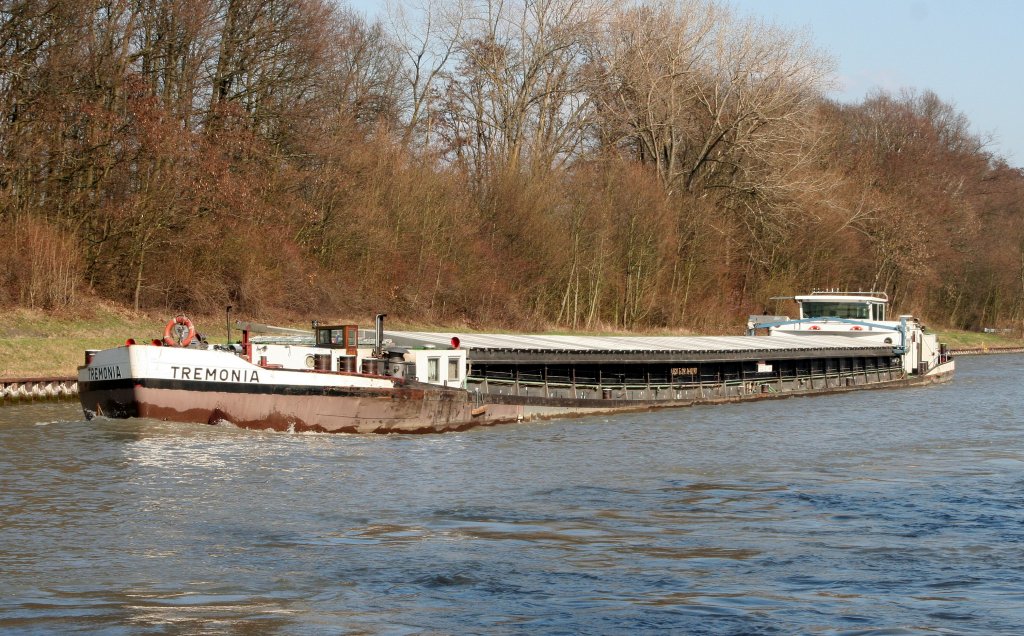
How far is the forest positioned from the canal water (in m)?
15.6

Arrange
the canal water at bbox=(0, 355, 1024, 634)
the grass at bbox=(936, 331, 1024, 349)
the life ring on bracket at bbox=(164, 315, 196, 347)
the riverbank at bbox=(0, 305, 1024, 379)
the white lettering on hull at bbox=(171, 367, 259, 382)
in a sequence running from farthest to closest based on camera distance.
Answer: the grass at bbox=(936, 331, 1024, 349) < the riverbank at bbox=(0, 305, 1024, 379) < the life ring on bracket at bbox=(164, 315, 196, 347) < the white lettering on hull at bbox=(171, 367, 259, 382) < the canal water at bbox=(0, 355, 1024, 634)

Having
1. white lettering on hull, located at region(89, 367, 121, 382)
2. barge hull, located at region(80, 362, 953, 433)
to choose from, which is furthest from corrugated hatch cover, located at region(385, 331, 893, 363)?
white lettering on hull, located at region(89, 367, 121, 382)

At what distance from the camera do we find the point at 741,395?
39.2 metres

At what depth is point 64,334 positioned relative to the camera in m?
34.6

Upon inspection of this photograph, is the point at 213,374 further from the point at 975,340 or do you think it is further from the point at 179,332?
the point at 975,340

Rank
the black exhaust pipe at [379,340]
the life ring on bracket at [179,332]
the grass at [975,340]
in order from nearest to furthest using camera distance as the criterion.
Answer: the life ring on bracket at [179,332] < the black exhaust pipe at [379,340] < the grass at [975,340]

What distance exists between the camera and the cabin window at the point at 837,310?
49469 mm

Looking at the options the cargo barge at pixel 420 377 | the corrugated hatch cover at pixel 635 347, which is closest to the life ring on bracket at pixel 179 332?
the cargo barge at pixel 420 377

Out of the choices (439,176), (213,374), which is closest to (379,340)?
(213,374)

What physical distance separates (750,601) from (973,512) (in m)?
6.34

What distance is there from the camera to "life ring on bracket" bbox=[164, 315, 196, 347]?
80.2 ft

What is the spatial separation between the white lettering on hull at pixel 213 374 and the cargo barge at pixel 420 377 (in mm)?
19

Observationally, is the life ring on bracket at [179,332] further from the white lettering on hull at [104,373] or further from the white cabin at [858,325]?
the white cabin at [858,325]

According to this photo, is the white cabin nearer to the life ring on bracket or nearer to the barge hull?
the barge hull
